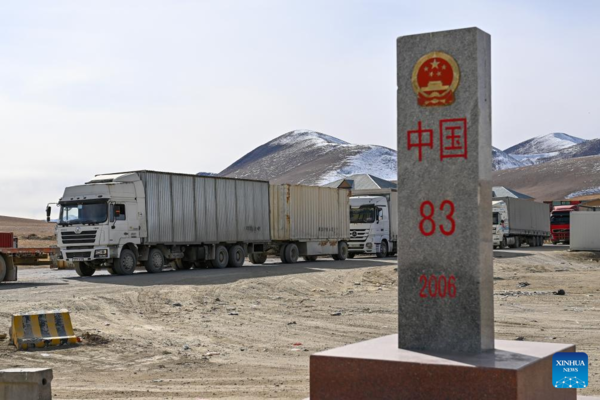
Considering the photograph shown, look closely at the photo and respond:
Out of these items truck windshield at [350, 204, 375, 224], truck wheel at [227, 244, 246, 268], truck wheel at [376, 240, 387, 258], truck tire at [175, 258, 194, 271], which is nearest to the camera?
→ truck tire at [175, 258, 194, 271]

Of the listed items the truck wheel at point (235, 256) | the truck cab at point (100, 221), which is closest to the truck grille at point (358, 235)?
the truck wheel at point (235, 256)

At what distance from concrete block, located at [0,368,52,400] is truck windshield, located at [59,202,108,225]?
19551 millimetres

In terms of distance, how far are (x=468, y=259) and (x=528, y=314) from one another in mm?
10302

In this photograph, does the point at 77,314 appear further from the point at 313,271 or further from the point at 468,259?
the point at 313,271

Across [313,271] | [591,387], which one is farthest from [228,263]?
[591,387]

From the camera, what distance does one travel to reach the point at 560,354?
7543 mm

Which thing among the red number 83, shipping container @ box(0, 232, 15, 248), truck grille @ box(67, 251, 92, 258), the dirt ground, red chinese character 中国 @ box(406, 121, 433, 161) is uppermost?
red chinese character 中国 @ box(406, 121, 433, 161)

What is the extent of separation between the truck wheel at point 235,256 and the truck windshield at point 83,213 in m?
6.96

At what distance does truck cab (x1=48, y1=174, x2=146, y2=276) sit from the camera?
27.3 meters

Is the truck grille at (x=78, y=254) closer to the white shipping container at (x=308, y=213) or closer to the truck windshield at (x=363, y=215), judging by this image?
the white shipping container at (x=308, y=213)

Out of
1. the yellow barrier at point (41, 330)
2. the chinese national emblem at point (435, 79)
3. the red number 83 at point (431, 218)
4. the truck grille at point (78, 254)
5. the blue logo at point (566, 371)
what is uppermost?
the chinese national emblem at point (435, 79)

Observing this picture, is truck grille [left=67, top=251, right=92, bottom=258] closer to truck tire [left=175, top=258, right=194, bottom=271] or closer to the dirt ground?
the dirt ground

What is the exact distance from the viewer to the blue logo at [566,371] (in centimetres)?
746

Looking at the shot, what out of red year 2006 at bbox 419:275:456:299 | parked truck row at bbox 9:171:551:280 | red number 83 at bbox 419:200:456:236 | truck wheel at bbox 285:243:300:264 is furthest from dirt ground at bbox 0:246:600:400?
truck wheel at bbox 285:243:300:264
